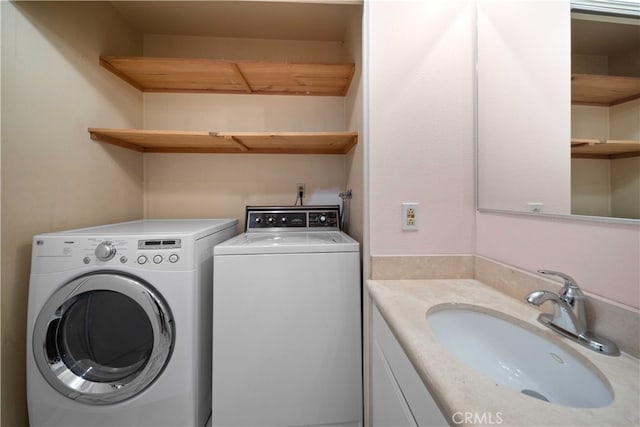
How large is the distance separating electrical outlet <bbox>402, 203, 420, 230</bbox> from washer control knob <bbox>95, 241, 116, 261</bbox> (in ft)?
4.32

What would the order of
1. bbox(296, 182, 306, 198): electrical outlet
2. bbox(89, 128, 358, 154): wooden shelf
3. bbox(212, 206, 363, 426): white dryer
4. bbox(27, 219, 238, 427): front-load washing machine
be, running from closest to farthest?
bbox(27, 219, 238, 427): front-load washing machine, bbox(212, 206, 363, 426): white dryer, bbox(89, 128, 358, 154): wooden shelf, bbox(296, 182, 306, 198): electrical outlet

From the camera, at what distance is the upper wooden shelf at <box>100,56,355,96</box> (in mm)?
1491

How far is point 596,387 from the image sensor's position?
502 mm

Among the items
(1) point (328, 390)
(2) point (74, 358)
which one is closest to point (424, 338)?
(1) point (328, 390)

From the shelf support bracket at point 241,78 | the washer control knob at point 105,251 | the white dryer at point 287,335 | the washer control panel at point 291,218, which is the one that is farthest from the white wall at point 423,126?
the washer control knob at point 105,251

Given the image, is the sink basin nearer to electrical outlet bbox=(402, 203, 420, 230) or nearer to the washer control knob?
electrical outlet bbox=(402, 203, 420, 230)

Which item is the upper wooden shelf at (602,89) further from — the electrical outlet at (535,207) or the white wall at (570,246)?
the electrical outlet at (535,207)

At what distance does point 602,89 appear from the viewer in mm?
667

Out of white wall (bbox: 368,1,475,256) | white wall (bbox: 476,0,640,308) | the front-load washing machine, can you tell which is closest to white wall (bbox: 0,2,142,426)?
the front-load washing machine

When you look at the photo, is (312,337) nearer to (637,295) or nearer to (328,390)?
(328,390)

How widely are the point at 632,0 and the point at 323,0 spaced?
1.01m

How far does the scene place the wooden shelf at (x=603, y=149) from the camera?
60cm

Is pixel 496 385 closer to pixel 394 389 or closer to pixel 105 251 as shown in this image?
pixel 394 389

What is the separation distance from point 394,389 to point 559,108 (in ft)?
3.45
